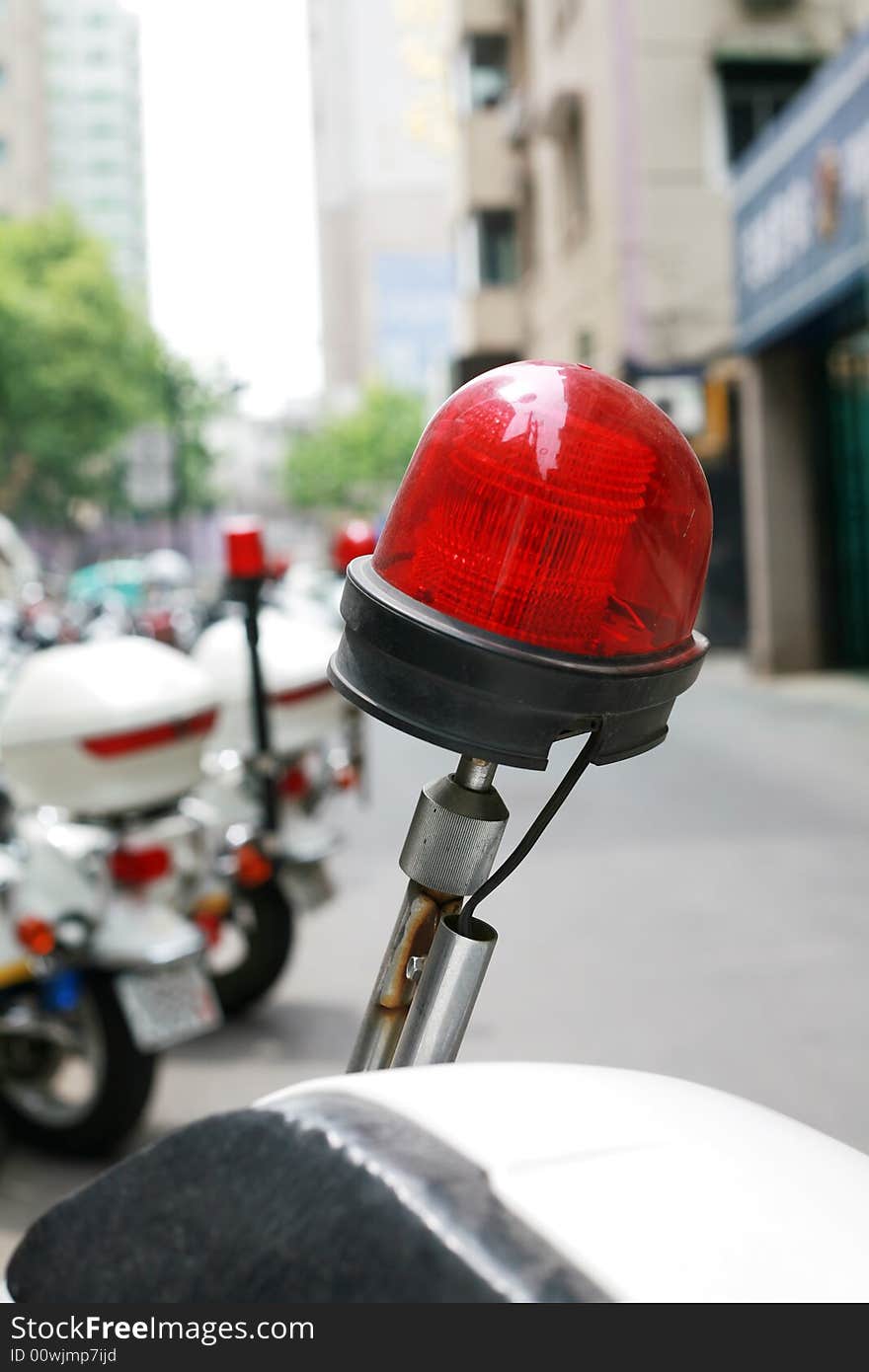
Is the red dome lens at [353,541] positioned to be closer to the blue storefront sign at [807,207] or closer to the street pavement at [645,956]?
the street pavement at [645,956]

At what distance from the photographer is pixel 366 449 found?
86.4 meters

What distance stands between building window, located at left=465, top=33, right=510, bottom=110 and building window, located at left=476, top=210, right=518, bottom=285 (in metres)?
2.41

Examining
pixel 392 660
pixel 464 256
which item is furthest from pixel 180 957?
pixel 464 256

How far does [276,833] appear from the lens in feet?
16.1

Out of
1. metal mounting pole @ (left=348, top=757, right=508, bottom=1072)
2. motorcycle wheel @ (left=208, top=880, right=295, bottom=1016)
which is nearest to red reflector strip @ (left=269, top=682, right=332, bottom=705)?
motorcycle wheel @ (left=208, top=880, right=295, bottom=1016)

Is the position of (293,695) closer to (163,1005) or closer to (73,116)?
(163,1005)

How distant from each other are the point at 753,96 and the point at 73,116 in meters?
84.2

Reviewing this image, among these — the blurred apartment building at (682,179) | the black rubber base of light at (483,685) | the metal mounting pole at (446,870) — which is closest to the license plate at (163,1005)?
the metal mounting pole at (446,870)

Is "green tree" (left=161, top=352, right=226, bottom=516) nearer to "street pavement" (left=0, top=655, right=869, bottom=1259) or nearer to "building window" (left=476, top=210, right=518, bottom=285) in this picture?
"building window" (left=476, top=210, right=518, bottom=285)

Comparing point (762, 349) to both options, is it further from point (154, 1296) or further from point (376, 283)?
point (376, 283)

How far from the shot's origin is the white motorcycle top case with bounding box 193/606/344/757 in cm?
502

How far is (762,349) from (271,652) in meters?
14.1

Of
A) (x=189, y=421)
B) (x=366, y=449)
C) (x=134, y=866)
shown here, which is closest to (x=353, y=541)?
(x=134, y=866)

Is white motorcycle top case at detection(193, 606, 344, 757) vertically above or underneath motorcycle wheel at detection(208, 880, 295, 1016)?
above
